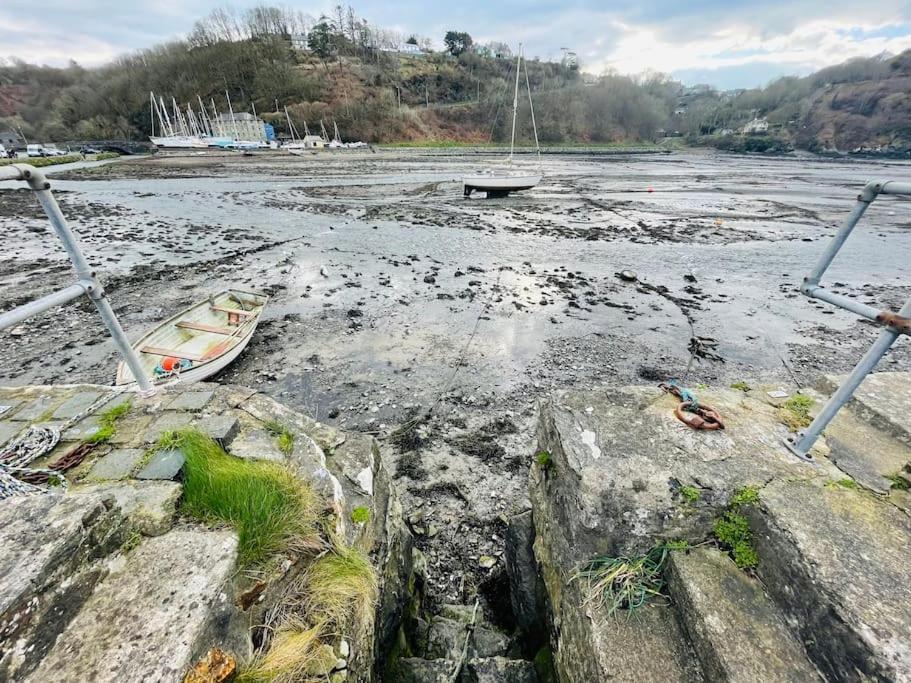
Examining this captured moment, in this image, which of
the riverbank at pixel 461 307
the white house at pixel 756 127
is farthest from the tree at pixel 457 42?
the riverbank at pixel 461 307

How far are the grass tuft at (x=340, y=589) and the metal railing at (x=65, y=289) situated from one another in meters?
2.23

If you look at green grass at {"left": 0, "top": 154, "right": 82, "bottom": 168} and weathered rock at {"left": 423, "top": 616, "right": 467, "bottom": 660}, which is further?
green grass at {"left": 0, "top": 154, "right": 82, "bottom": 168}

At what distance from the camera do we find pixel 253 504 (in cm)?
246

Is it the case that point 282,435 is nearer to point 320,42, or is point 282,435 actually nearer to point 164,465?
point 164,465

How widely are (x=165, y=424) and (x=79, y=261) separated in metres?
1.39

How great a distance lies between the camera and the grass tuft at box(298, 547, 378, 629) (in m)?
2.24

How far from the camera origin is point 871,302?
11.0 metres

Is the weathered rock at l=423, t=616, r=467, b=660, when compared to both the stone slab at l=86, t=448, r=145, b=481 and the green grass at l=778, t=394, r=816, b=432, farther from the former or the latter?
the green grass at l=778, t=394, r=816, b=432

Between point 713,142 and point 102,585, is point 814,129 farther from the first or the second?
point 102,585

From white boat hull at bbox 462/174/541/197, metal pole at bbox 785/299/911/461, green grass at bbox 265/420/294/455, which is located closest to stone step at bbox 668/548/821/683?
metal pole at bbox 785/299/911/461

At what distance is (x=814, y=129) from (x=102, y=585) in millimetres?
132693

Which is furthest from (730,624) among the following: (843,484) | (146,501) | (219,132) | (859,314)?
(219,132)

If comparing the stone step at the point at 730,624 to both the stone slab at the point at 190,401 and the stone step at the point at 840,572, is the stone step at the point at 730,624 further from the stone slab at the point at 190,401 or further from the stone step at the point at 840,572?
the stone slab at the point at 190,401

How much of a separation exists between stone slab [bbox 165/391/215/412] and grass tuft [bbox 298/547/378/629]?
6.41ft
